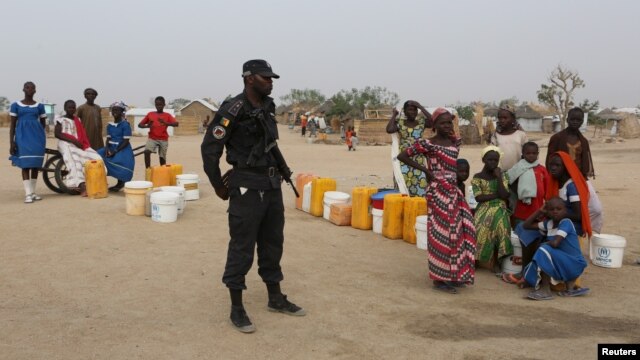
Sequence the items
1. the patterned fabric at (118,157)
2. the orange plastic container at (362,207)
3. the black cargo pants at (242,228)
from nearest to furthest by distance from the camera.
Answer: the black cargo pants at (242,228) < the orange plastic container at (362,207) < the patterned fabric at (118,157)

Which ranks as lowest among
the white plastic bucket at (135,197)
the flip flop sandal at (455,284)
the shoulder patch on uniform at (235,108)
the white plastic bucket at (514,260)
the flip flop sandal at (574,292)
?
the flip flop sandal at (574,292)

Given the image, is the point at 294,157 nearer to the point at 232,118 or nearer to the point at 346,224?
the point at 346,224

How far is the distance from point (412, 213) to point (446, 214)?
176 centimetres

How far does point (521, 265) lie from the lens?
5.00 metres

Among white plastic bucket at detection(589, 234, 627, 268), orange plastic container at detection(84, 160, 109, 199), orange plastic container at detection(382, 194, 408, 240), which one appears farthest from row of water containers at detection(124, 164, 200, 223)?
white plastic bucket at detection(589, 234, 627, 268)

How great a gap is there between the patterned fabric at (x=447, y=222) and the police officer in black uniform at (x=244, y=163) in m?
1.48

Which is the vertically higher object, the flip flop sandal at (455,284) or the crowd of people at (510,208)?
the crowd of people at (510,208)

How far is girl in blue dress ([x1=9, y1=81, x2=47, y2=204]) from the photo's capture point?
7.77 m

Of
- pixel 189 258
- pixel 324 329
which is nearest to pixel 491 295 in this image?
pixel 324 329

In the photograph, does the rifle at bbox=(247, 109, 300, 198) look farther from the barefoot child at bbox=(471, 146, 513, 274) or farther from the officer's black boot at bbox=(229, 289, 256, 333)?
the barefoot child at bbox=(471, 146, 513, 274)

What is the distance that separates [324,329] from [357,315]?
0.36 meters

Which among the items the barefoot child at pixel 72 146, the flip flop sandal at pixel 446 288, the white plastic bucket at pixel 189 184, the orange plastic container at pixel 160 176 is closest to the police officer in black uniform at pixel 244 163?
the flip flop sandal at pixel 446 288

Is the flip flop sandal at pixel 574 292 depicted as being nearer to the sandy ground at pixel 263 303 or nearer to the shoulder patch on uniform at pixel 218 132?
the sandy ground at pixel 263 303

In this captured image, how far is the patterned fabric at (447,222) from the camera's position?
452cm
